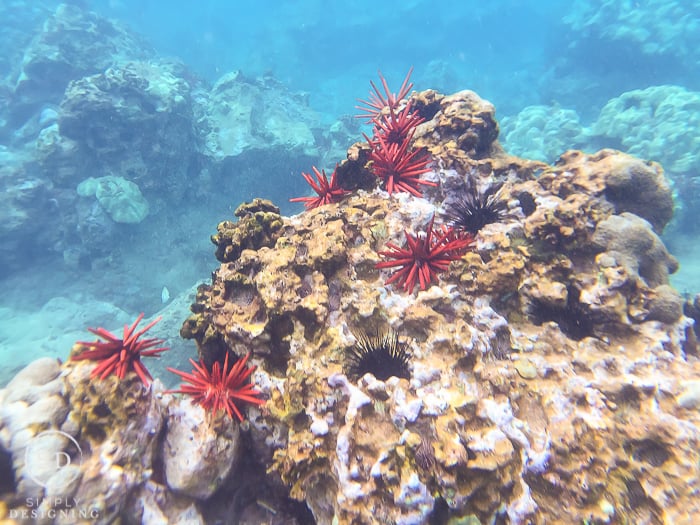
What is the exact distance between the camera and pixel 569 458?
2.49 m

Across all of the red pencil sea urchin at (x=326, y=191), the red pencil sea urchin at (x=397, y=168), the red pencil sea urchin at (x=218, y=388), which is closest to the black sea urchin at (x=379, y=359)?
the red pencil sea urchin at (x=218, y=388)

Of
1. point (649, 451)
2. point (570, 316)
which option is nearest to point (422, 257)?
point (570, 316)

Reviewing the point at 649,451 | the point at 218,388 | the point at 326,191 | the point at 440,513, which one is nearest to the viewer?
the point at 440,513

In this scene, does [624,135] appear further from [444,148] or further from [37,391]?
[37,391]

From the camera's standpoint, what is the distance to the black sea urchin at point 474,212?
13.0 feet

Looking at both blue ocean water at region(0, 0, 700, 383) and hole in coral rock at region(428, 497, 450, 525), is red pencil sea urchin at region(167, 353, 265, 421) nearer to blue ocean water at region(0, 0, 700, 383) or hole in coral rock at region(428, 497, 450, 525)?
hole in coral rock at region(428, 497, 450, 525)

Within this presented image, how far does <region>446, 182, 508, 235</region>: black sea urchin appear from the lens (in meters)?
3.97

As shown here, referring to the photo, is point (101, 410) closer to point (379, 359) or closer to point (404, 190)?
point (379, 359)

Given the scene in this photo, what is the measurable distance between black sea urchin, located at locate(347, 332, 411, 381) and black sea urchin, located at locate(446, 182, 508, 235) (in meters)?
1.68

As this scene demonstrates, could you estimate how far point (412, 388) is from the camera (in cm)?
271

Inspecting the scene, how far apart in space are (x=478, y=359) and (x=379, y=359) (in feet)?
2.75

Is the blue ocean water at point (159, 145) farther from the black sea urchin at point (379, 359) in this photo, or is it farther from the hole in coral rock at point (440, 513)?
the hole in coral rock at point (440, 513)

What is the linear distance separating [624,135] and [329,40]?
3629cm

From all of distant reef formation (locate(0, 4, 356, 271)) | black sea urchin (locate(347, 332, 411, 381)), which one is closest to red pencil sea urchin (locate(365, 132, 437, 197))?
black sea urchin (locate(347, 332, 411, 381))
